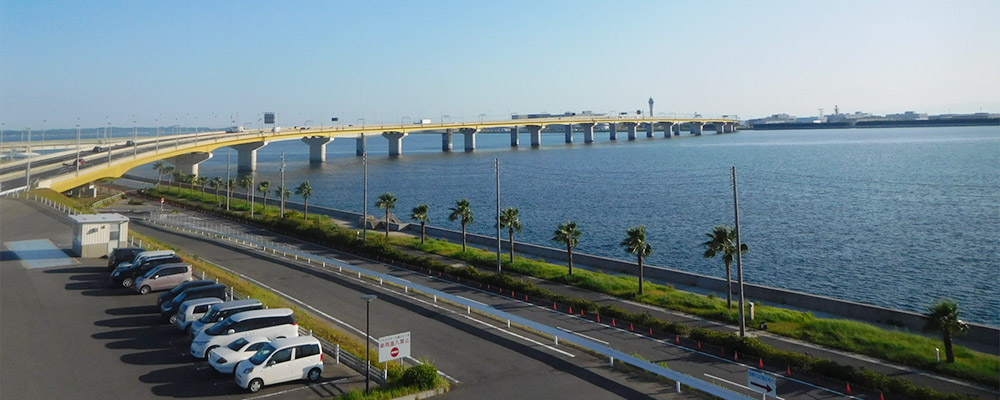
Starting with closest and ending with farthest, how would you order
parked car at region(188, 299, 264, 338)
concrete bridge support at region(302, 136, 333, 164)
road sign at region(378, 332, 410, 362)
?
road sign at region(378, 332, 410, 362), parked car at region(188, 299, 264, 338), concrete bridge support at region(302, 136, 333, 164)

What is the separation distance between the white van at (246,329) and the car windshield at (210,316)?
3.73 feet

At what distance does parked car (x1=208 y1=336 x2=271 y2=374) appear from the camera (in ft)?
55.0

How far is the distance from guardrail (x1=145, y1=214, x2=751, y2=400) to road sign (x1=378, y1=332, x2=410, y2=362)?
603 cm

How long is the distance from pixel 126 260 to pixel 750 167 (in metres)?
105

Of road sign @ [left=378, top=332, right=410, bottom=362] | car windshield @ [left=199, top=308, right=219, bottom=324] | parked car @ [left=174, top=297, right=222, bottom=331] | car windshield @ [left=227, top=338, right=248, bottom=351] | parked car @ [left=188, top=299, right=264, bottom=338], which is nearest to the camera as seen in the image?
road sign @ [left=378, top=332, right=410, bottom=362]

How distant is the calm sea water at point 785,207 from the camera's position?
39.2m

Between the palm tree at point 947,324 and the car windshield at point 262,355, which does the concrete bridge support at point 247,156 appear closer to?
the car windshield at point 262,355

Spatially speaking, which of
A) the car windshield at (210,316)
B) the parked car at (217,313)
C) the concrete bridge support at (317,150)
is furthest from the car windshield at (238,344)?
the concrete bridge support at (317,150)

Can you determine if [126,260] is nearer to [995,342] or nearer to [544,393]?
[544,393]

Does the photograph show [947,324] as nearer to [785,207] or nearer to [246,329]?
[246,329]

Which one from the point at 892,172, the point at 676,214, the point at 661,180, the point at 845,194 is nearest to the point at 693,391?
the point at 676,214

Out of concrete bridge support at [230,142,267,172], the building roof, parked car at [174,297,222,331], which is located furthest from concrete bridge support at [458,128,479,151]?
parked car at [174,297,222,331]

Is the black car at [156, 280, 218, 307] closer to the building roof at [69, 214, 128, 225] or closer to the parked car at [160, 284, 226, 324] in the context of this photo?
the parked car at [160, 284, 226, 324]

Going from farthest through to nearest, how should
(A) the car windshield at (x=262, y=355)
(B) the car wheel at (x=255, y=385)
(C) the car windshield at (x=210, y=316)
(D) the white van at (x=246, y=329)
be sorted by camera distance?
(C) the car windshield at (x=210, y=316) < (D) the white van at (x=246, y=329) < (A) the car windshield at (x=262, y=355) < (B) the car wheel at (x=255, y=385)
